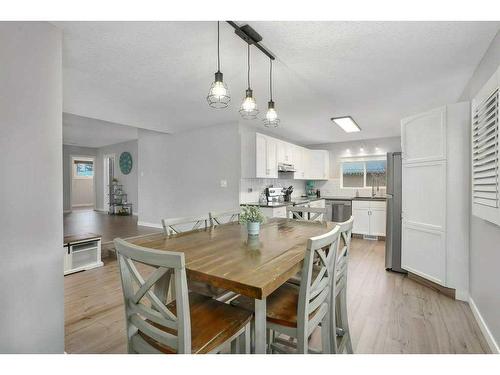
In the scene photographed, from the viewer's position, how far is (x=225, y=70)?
8.18 ft

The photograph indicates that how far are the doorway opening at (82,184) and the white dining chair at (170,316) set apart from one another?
33.6ft

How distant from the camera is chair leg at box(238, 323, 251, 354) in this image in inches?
52.6

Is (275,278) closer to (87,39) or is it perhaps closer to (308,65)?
(308,65)

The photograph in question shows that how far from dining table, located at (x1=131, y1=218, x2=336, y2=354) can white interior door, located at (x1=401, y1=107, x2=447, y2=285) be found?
1371 mm

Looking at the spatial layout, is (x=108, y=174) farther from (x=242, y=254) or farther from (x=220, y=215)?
(x=242, y=254)

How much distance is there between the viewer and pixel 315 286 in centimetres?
137

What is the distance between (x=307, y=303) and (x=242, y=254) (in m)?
0.45

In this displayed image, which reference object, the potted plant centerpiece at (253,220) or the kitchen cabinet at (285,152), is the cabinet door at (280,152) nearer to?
the kitchen cabinet at (285,152)

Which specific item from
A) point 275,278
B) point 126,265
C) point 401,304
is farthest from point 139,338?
point 401,304

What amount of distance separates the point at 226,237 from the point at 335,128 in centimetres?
390

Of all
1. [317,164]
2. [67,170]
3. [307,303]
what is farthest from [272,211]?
[67,170]

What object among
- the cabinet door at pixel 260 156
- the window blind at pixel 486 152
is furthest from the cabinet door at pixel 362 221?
the window blind at pixel 486 152

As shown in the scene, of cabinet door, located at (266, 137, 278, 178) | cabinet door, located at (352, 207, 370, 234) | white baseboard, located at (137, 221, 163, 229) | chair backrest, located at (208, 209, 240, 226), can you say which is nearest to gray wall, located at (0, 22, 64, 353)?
chair backrest, located at (208, 209, 240, 226)

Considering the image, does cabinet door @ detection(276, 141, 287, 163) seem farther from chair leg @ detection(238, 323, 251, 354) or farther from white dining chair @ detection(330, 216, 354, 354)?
chair leg @ detection(238, 323, 251, 354)
